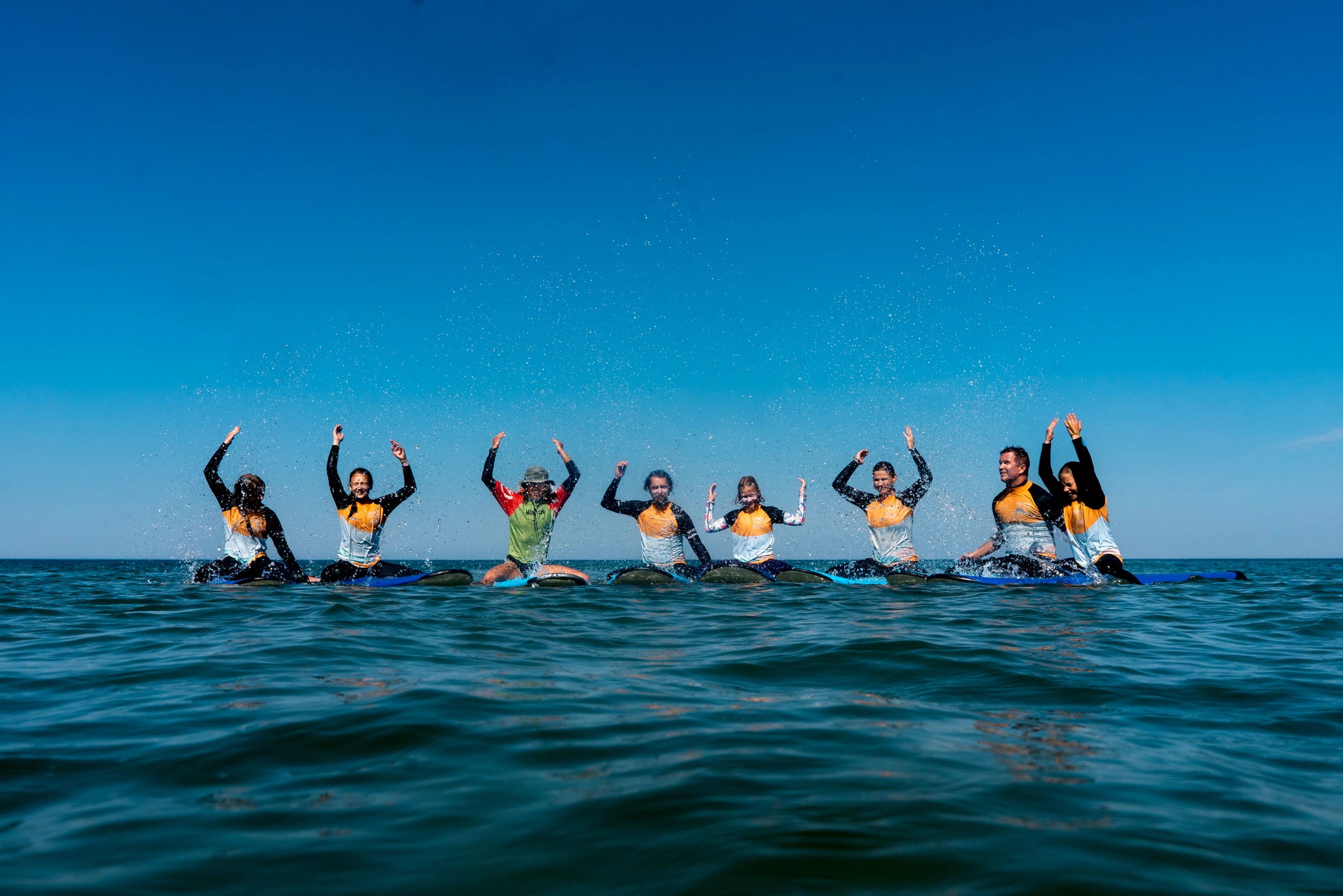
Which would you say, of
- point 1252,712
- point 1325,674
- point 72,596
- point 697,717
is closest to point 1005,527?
point 1325,674

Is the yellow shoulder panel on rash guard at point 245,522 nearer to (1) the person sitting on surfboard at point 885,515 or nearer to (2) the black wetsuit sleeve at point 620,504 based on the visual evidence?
(2) the black wetsuit sleeve at point 620,504

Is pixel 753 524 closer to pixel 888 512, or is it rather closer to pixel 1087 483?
pixel 888 512

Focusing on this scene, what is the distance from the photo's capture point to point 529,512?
13977 mm

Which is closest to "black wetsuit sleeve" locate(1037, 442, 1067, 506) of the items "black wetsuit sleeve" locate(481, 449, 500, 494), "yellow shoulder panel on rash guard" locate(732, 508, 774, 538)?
"yellow shoulder panel on rash guard" locate(732, 508, 774, 538)

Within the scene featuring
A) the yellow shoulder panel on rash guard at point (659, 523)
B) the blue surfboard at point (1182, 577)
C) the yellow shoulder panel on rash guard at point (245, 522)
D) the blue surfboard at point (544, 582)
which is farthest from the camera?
the yellow shoulder panel on rash guard at point (659, 523)

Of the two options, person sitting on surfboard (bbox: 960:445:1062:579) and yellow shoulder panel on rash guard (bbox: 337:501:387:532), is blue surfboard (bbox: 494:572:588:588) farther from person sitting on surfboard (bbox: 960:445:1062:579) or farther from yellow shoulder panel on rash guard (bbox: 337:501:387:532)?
person sitting on surfboard (bbox: 960:445:1062:579)

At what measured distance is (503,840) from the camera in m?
2.72

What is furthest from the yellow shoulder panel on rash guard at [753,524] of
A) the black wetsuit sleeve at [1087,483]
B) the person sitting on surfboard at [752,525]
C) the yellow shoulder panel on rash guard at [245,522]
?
the yellow shoulder panel on rash guard at [245,522]

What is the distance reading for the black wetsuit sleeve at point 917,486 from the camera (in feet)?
45.9

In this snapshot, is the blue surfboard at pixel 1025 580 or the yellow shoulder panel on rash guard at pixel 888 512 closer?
the blue surfboard at pixel 1025 580

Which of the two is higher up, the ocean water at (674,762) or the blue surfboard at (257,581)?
the blue surfboard at (257,581)

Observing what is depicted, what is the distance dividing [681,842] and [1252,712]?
13.2ft

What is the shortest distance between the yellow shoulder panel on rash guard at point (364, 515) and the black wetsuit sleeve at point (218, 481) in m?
1.72

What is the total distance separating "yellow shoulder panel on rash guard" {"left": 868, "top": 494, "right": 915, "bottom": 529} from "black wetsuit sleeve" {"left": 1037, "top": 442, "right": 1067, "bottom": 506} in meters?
2.48
